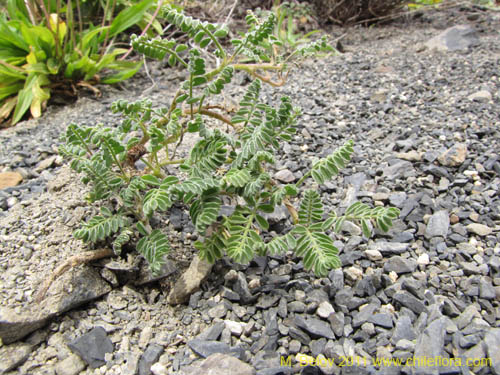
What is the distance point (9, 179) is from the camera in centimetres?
203

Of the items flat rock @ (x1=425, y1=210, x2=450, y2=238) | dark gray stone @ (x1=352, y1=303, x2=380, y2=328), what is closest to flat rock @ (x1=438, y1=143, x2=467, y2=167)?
flat rock @ (x1=425, y1=210, x2=450, y2=238)

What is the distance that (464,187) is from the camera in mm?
1764

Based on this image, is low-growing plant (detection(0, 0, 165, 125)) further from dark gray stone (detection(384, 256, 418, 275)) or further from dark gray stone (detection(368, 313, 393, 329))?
dark gray stone (detection(368, 313, 393, 329))

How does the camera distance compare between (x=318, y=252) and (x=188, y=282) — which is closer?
(x=318, y=252)

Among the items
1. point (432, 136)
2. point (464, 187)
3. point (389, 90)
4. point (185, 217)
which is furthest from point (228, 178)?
point (389, 90)

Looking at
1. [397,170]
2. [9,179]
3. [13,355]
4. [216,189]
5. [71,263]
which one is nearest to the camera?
[13,355]

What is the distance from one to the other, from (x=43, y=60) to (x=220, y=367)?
2702 millimetres

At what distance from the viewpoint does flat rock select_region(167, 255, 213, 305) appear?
1.32 m

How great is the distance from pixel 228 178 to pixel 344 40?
347cm

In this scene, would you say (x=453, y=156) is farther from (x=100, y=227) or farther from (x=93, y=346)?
(x=93, y=346)

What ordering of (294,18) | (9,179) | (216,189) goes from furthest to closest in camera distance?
(294,18) < (9,179) < (216,189)

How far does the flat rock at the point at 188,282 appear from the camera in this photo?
52.1 inches

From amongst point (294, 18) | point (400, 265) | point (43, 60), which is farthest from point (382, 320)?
point (294, 18)

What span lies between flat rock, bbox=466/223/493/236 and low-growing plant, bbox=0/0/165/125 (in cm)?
252
